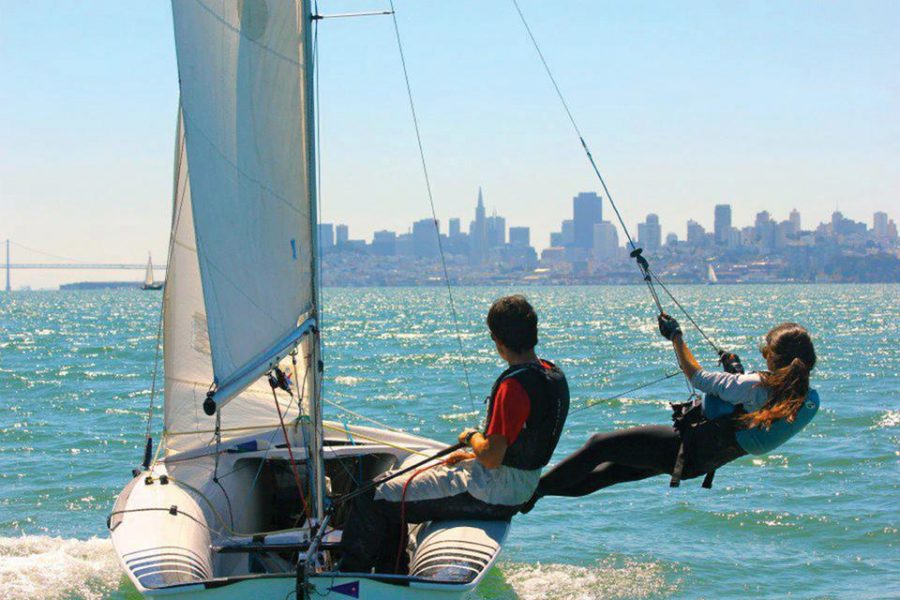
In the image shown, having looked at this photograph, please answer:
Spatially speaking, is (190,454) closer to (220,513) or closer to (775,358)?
(220,513)

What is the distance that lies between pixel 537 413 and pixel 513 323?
15.1 inches

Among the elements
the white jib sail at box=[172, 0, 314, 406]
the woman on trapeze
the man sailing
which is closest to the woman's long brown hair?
the woman on trapeze

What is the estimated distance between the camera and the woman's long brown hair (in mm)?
5383

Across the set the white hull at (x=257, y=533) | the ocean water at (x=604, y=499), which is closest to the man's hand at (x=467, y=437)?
→ the white hull at (x=257, y=533)

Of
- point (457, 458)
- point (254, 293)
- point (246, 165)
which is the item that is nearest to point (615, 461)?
point (457, 458)

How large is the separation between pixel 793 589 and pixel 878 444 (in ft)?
19.0

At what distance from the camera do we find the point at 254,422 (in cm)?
764

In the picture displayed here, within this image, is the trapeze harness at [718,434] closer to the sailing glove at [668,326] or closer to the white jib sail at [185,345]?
the sailing glove at [668,326]

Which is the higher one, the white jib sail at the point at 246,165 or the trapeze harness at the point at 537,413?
the white jib sail at the point at 246,165

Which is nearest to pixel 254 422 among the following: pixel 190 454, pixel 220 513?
pixel 190 454

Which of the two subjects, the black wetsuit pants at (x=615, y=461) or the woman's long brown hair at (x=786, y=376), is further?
the black wetsuit pants at (x=615, y=461)

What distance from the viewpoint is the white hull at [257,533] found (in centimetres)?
461

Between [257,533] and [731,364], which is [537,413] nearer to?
[731,364]

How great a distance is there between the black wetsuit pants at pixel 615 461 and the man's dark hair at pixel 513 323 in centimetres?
120
